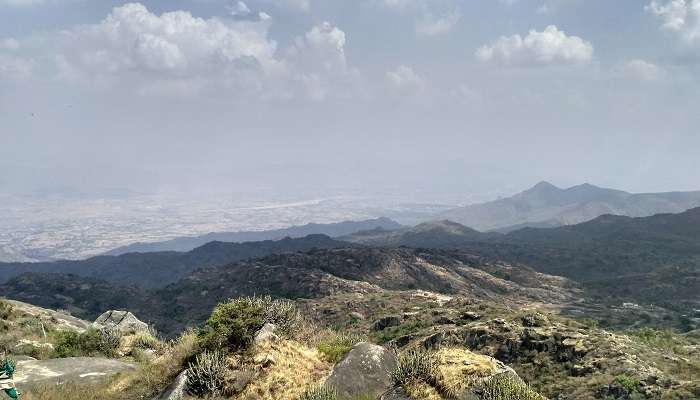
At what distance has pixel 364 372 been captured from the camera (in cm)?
1221

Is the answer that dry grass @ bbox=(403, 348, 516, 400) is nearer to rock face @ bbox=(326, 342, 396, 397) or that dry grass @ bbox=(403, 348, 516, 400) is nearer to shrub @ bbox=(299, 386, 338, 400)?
rock face @ bbox=(326, 342, 396, 397)

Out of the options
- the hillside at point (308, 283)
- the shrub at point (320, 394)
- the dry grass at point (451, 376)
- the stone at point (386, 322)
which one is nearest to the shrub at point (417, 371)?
the dry grass at point (451, 376)

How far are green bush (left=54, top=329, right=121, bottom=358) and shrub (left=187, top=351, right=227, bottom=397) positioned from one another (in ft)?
39.0

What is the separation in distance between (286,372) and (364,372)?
2.03 m

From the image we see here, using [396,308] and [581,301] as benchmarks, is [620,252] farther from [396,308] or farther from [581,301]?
[396,308]

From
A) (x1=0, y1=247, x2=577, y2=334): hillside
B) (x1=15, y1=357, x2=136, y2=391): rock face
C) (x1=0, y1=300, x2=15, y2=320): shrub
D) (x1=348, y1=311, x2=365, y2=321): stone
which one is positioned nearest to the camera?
(x1=15, y1=357, x2=136, y2=391): rock face

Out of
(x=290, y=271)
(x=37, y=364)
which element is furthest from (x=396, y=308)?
(x=37, y=364)

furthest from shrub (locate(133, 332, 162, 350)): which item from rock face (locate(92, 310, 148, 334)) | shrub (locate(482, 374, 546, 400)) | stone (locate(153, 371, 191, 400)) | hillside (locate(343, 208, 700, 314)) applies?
hillside (locate(343, 208, 700, 314))

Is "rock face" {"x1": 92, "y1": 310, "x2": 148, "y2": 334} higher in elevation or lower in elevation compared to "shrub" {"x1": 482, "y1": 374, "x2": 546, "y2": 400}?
lower

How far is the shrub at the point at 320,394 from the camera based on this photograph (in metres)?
10.7

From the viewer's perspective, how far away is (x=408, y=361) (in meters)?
11.3

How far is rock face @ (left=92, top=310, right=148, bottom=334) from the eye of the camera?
2765cm

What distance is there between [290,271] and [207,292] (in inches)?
779

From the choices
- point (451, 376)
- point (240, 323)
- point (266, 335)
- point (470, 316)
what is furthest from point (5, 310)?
point (470, 316)
